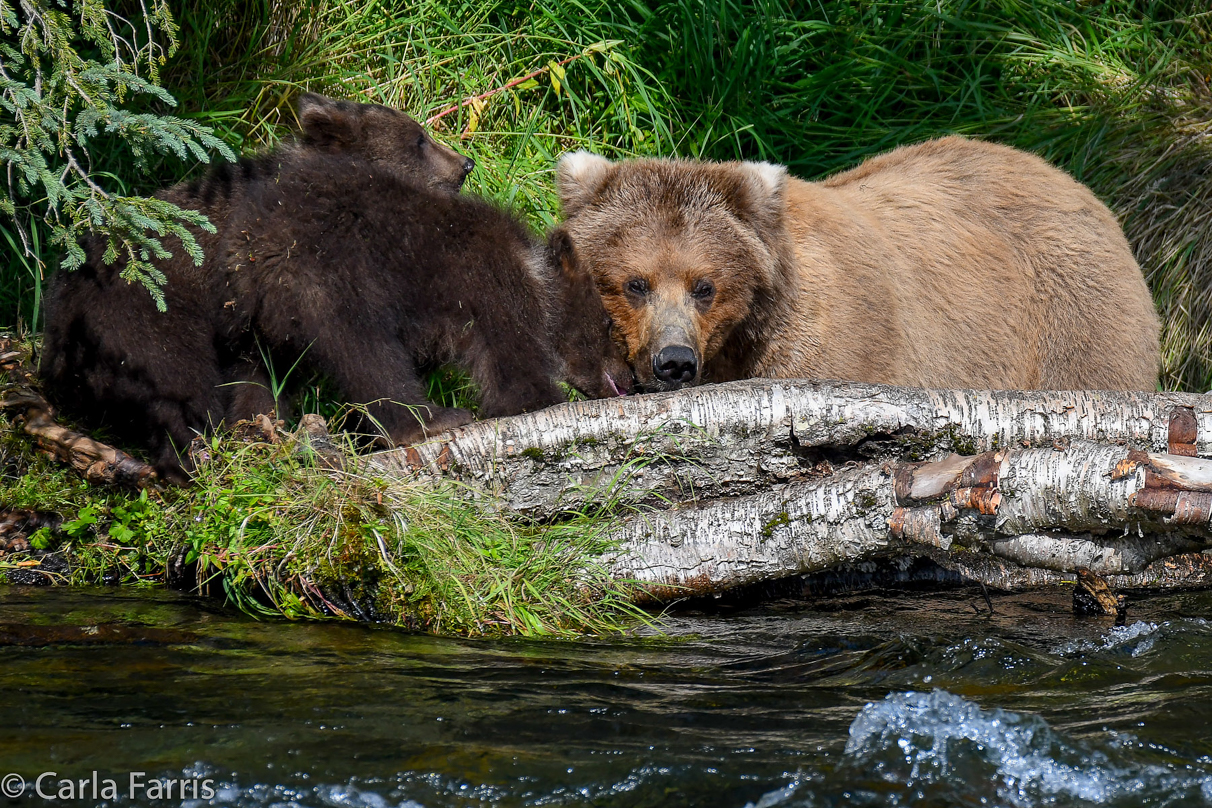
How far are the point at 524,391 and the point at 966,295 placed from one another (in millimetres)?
2766

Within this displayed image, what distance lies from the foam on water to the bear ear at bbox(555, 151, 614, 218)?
332 cm

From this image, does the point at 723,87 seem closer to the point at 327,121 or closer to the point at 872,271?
A: the point at 872,271

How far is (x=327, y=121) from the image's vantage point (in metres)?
6.11

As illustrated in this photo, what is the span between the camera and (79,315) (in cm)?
498

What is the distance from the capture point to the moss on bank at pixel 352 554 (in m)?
4.04

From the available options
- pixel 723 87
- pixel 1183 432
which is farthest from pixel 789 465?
pixel 723 87

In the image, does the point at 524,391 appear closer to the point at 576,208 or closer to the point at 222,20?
the point at 576,208

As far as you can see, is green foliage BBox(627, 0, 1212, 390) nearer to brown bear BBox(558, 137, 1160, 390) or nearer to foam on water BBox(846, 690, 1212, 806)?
brown bear BBox(558, 137, 1160, 390)

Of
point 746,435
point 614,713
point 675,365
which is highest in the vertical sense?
point 675,365

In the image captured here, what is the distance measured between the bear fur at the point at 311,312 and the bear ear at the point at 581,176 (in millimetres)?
566

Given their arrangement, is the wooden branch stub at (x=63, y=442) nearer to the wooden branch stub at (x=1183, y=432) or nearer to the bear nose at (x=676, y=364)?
the bear nose at (x=676, y=364)

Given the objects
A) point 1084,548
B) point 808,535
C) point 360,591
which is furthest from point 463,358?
point 1084,548

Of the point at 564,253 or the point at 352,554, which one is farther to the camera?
the point at 564,253

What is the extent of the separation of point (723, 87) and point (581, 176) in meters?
2.66
